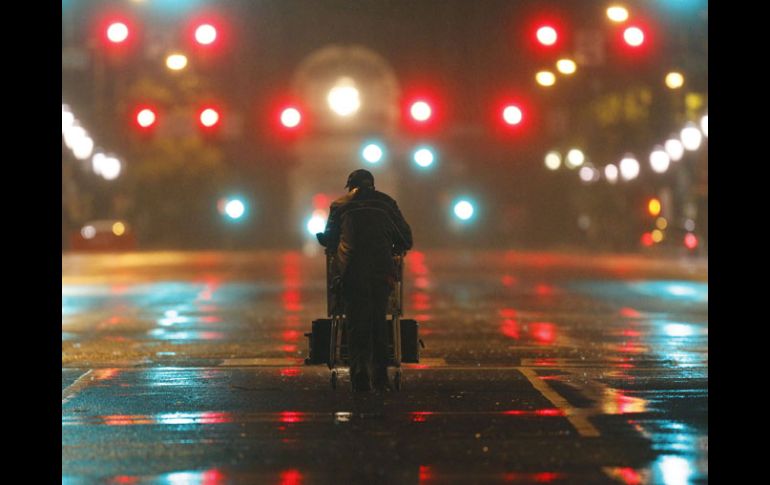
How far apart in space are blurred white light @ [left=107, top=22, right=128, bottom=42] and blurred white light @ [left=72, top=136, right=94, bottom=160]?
1577 inches

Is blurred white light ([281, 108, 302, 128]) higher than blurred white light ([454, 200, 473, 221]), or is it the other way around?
blurred white light ([281, 108, 302, 128])

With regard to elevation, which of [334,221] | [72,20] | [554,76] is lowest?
[334,221]

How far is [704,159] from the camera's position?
182 feet

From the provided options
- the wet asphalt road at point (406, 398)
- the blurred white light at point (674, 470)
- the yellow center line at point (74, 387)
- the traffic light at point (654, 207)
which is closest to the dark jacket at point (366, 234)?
the wet asphalt road at point (406, 398)

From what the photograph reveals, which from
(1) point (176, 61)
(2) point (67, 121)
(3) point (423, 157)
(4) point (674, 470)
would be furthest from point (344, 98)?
(2) point (67, 121)

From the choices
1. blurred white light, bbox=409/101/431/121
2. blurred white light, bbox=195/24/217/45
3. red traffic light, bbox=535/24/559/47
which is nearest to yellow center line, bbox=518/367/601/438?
red traffic light, bbox=535/24/559/47

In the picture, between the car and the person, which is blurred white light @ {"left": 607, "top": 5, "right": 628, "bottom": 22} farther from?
the car

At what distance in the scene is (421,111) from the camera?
91.0 feet

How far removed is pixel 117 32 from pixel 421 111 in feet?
23.8

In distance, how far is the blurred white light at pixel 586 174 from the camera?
73.7 metres

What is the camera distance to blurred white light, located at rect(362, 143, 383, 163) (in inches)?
1228
